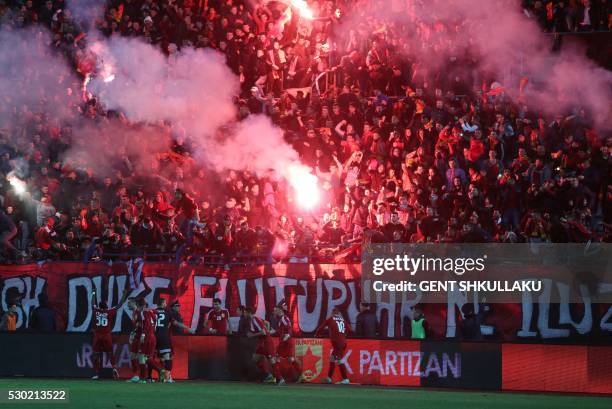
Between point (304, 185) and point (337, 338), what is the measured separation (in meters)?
3.57

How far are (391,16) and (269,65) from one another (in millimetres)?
2903

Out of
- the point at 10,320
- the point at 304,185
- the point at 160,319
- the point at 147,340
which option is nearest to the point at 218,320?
the point at 160,319

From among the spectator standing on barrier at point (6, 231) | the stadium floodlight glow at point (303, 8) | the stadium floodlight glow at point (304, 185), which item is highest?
the stadium floodlight glow at point (303, 8)

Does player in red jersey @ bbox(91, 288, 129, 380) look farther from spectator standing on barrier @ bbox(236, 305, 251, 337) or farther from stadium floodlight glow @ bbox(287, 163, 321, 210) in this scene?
stadium floodlight glow @ bbox(287, 163, 321, 210)

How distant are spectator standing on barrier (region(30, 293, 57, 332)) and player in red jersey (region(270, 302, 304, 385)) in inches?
189

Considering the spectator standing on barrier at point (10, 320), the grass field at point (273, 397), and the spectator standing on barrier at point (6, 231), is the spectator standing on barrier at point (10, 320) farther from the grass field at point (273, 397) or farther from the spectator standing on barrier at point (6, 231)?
the grass field at point (273, 397)

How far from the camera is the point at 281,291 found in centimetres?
1908

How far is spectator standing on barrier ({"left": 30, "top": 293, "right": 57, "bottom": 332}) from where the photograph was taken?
20266mm

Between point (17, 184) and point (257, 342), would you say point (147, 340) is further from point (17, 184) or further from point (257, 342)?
point (17, 184)

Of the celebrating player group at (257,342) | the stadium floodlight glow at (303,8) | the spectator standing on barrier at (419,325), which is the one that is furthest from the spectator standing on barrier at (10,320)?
the stadium floodlight glow at (303,8)

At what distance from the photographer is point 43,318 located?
2030cm

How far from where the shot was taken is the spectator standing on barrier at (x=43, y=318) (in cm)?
2027

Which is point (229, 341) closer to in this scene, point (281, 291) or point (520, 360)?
point (281, 291)

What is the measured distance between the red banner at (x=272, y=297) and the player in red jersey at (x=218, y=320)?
0.15 m
